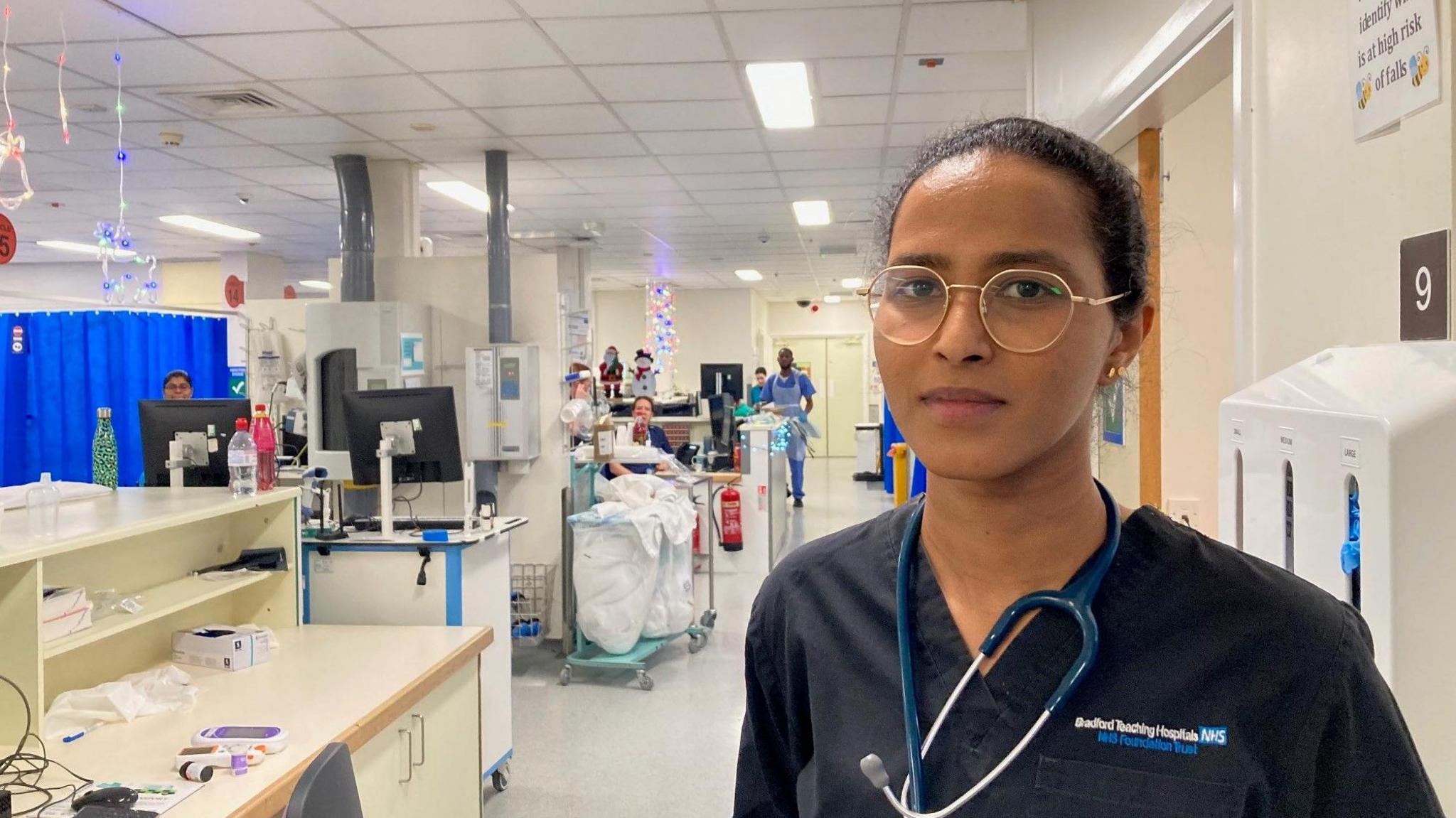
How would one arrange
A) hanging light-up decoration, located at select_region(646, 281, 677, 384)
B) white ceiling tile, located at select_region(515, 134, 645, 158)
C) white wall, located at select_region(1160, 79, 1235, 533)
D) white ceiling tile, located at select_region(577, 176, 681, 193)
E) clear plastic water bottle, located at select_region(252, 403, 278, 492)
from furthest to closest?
hanging light-up decoration, located at select_region(646, 281, 677, 384) → white ceiling tile, located at select_region(577, 176, 681, 193) → white ceiling tile, located at select_region(515, 134, 645, 158) → clear plastic water bottle, located at select_region(252, 403, 278, 492) → white wall, located at select_region(1160, 79, 1235, 533)

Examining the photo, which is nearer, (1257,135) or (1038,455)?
(1038,455)

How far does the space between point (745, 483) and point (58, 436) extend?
5114mm

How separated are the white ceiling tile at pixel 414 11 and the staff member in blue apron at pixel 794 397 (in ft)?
20.3

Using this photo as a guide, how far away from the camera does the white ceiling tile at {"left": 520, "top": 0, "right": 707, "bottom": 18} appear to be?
10.6ft

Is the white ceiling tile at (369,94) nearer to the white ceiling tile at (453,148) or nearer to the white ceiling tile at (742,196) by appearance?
the white ceiling tile at (453,148)

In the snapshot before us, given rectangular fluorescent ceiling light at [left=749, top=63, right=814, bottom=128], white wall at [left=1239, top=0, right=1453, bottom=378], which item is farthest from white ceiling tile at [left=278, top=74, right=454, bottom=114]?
white wall at [left=1239, top=0, right=1453, bottom=378]

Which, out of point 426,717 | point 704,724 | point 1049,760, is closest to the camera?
point 1049,760

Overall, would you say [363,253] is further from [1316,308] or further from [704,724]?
[1316,308]

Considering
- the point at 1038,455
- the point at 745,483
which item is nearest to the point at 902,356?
the point at 1038,455

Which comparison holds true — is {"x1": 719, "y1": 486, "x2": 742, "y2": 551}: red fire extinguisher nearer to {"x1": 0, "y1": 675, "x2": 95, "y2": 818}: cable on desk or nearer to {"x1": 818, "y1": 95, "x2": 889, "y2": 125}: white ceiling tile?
{"x1": 818, "y1": 95, "x2": 889, "y2": 125}: white ceiling tile

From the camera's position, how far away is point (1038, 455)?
0.77 meters

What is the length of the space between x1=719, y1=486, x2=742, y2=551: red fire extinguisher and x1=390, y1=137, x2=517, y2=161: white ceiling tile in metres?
2.68

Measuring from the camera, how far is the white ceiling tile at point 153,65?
360cm

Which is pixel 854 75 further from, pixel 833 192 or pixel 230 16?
pixel 833 192
